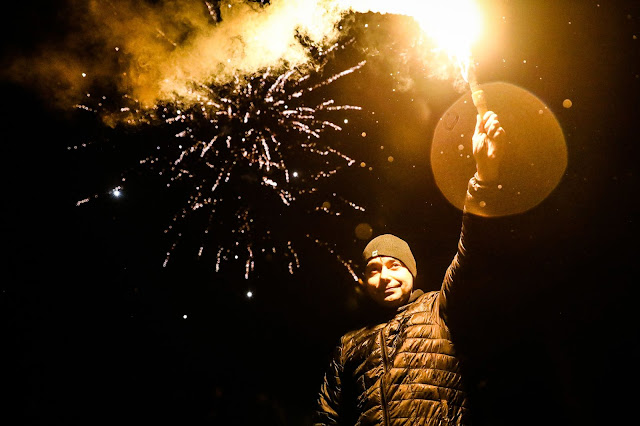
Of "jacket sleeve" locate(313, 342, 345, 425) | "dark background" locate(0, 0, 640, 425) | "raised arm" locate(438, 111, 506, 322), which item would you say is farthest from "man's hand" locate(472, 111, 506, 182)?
"jacket sleeve" locate(313, 342, 345, 425)

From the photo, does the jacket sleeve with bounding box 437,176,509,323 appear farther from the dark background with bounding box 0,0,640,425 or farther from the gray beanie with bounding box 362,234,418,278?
the gray beanie with bounding box 362,234,418,278

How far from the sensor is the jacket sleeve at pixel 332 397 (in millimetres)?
2876

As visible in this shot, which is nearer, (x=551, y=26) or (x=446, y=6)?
(x=446, y=6)

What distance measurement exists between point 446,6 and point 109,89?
3.82m

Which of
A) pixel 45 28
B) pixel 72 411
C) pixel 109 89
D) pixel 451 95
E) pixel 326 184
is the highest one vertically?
Answer: pixel 45 28

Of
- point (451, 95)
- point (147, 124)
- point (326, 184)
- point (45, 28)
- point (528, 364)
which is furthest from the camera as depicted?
point (326, 184)

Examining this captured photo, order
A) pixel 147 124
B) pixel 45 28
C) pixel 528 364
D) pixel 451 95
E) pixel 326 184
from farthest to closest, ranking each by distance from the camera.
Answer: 1. pixel 326 184
2. pixel 147 124
3. pixel 451 95
4. pixel 45 28
5. pixel 528 364

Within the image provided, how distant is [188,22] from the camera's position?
377 centimetres

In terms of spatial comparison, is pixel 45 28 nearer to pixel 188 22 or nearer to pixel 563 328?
pixel 188 22

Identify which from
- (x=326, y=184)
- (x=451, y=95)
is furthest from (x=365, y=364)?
(x=451, y=95)

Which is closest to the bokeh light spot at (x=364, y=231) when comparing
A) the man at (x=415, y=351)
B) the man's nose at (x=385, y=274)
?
the man's nose at (x=385, y=274)

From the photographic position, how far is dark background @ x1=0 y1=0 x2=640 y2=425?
2887 mm

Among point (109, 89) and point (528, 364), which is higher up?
point (109, 89)

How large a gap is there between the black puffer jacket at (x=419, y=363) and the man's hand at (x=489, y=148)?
0.10 meters
